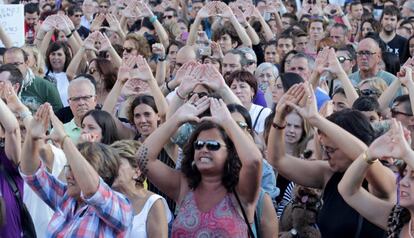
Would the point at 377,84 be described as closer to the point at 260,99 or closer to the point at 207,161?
the point at 260,99

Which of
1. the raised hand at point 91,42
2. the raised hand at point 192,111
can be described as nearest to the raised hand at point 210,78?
the raised hand at point 192,111

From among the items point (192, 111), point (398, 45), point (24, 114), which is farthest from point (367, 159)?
point (398, 45)

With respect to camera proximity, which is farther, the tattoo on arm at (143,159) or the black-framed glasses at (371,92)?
the black-framed glasses at (371,92)

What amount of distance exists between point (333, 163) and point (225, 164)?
0.55 meters

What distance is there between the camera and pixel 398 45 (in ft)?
42.7

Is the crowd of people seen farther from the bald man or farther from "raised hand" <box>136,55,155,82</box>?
the bald man

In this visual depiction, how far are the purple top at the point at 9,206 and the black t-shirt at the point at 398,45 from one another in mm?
7228

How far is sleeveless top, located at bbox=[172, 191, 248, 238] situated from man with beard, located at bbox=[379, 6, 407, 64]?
7.52 metres

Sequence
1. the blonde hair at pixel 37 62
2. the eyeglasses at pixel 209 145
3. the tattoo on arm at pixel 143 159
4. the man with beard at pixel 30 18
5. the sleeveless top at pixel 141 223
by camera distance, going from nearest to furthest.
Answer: the sleeveless top at pixel 141 223
the eyeglasses at pixel 209 145
the tattoo on arm at pixel 143 159
the blonde hair at pixel 37 62
the man with beard at pixel 30 18

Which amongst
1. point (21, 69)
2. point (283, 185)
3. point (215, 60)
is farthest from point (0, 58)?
point (283, 185)

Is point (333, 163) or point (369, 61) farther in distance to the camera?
point (369, 61)

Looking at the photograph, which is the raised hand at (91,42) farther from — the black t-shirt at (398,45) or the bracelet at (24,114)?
the bracelet at (24,114)

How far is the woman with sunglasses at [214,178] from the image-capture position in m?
5.35

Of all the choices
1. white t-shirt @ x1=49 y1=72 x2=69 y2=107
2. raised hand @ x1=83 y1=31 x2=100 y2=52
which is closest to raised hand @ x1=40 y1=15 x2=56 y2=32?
raised hand @ x1=83 y1=31 x2=100 y2=52
